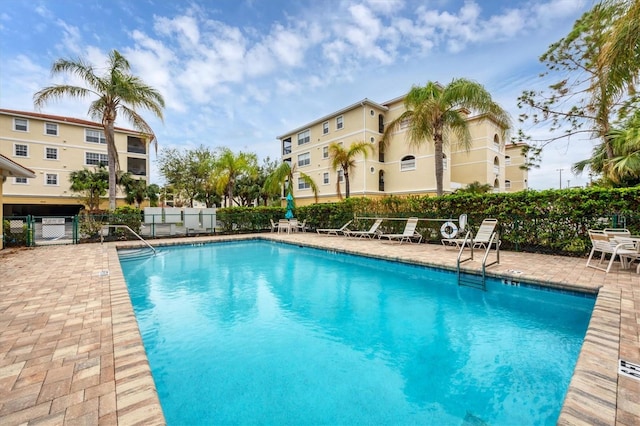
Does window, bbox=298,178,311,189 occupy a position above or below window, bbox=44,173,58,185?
below

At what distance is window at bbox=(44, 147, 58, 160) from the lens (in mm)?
28641

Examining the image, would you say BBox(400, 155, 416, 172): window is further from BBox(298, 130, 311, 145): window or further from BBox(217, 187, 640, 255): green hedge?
BBox(217, 187, 640, 255): green hedge

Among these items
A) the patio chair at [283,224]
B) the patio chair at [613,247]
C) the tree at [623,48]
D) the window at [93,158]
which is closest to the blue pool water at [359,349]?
the patio chair at [613,247]

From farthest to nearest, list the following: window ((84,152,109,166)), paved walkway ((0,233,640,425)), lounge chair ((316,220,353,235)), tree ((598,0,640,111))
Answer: window ((84,152,109,166))
lounge chair ((316,220,353,235))
tree ((598,0,640,111))
paved walkway ((0,233,640,425))

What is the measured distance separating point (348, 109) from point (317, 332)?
78.1ft

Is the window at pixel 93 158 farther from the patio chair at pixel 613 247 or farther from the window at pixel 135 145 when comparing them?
the patio chair at pixel 613 247

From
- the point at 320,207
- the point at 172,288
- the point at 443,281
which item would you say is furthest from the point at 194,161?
the point at 443,281

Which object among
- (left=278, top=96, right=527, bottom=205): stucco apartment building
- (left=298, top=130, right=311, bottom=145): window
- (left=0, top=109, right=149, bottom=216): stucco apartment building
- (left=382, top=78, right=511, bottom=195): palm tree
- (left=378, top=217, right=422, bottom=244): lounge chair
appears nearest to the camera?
(left=378, top=217, right=422, bottom=244): lounge chair

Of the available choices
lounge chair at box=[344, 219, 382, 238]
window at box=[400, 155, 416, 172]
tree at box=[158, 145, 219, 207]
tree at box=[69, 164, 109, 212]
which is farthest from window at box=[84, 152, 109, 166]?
window at box=[400, 155, 416, 172]

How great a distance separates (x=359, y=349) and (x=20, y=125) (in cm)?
3797

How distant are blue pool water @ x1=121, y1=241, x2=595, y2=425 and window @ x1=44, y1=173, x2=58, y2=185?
100 ft

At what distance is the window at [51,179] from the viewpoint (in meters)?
28.8

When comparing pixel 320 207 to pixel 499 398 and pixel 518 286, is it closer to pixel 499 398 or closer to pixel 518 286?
pixel 518 286

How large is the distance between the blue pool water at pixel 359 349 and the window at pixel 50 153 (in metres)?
30.8
